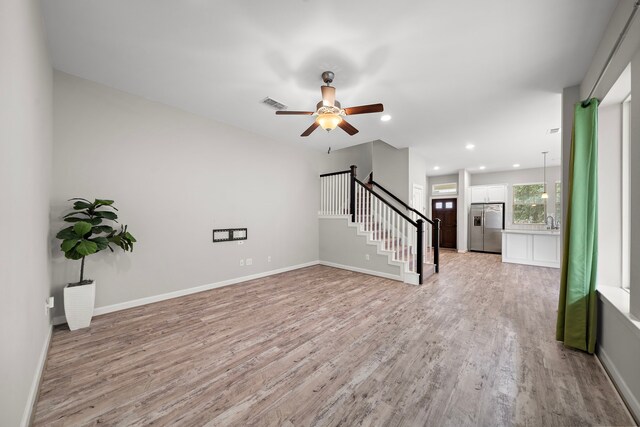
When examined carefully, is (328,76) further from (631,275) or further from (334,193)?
(334,193)

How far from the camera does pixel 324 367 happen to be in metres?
2.15

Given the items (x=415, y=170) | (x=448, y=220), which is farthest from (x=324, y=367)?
(x=448, y=220)

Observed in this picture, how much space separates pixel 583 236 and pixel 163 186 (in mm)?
5212

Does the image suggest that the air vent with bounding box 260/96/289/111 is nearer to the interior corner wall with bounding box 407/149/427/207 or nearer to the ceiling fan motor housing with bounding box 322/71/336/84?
the ceiling fan motor housing with bounding box 322/71/336/84

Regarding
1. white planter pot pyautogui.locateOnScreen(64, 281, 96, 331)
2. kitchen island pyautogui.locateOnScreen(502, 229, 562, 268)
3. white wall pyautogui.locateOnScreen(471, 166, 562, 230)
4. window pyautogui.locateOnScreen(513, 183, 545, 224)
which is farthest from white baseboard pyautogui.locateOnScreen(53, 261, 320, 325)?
window pyautogui.locateOnScreen(513, 183, 545, 224)

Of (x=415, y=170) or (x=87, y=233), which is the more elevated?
(x=415, y=170)

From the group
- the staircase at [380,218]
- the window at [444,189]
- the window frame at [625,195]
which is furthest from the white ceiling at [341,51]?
the window at [444,189]

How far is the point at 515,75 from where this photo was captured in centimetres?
295

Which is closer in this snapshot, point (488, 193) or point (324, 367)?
point (324, 367)

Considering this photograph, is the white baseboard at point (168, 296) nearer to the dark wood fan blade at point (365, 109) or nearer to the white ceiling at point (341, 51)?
the white ceiling at point (341, 51)

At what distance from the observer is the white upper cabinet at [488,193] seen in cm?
862

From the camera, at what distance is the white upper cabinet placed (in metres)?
8.62

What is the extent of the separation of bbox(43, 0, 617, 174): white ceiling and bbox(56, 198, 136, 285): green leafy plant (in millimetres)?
1648

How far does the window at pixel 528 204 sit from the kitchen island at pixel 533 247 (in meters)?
1.97
